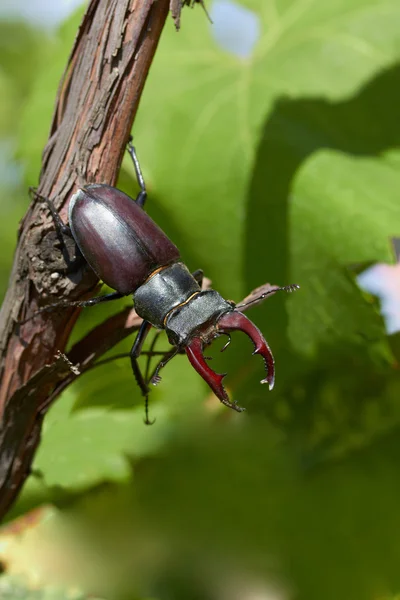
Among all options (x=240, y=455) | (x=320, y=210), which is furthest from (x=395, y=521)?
(x=320, y=210)

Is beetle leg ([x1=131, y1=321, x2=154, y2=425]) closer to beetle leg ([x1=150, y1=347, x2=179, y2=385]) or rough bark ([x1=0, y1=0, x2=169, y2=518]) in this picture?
beetle leg ([x1=150, y1=347, x2=179, y2=385])

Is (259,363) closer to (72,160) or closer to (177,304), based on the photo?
(177,304)

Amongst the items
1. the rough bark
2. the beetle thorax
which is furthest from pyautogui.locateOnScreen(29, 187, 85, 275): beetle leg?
the beetle thorax

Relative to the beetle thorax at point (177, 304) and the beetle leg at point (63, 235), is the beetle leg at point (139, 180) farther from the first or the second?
the beetle leg at point (63, 235)

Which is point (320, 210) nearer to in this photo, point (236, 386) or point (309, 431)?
point (236, 386)

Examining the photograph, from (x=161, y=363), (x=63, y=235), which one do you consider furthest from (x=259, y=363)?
(x=63, y=235)

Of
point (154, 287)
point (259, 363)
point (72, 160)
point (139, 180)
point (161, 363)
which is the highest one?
point (72, 160)
